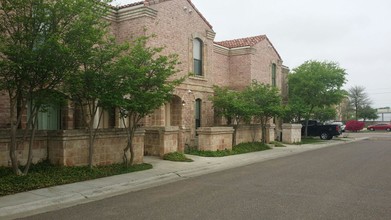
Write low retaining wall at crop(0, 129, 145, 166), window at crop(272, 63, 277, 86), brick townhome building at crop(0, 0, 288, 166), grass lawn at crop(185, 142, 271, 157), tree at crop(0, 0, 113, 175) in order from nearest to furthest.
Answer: tree at crop(0, 0, 113, 175), low retaining wall at crop(0, 129, 145, 166), brick townhome building at crop(0, 0, 288, 166), grass lawn at crop(185, 142, 271, 157), window at crop(272, 63, 277, 86)

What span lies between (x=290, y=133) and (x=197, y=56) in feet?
35.8

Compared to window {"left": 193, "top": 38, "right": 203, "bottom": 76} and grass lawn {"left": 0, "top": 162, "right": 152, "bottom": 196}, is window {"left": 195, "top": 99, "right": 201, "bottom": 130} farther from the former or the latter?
grass lawn {"left": 0, "top": 162, "right": 152, "bottom": 196}

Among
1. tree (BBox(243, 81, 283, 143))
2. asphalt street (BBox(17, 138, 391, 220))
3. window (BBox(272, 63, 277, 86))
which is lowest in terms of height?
asphalt street (BBox(17, 138, 391, 220))

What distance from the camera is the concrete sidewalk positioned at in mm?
7953

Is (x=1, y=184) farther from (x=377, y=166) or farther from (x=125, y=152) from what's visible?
(x=377, y=166)

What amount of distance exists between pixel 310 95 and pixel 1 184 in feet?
87.7

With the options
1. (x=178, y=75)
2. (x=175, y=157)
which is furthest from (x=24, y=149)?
(x=178, y=75)

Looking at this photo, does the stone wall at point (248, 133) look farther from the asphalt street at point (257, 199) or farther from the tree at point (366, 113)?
the tree at point (366, 113)

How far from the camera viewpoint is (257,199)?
8383 millimetres

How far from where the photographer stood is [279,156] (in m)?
19.2

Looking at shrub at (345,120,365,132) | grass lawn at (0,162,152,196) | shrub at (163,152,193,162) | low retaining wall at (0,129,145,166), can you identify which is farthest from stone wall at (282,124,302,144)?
shrub at (345,120,365,132)

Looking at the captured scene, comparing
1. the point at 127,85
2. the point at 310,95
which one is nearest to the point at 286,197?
the point at 127,85

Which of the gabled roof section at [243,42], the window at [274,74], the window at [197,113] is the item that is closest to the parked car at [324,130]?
the window at [274,74]

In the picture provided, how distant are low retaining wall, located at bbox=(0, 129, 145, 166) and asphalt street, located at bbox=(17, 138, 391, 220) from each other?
3.43 m
